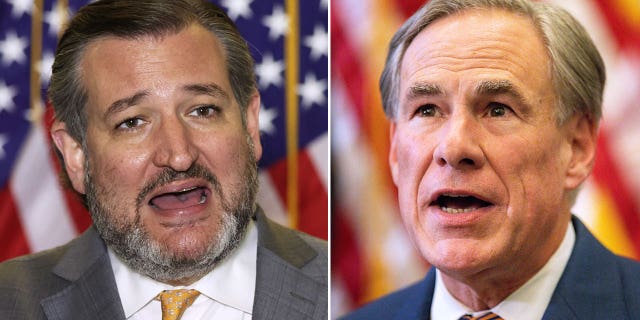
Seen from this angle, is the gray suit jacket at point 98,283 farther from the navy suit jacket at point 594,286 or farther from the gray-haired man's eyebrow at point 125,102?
the navy suit jacket at point 594,286

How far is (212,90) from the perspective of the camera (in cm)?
246

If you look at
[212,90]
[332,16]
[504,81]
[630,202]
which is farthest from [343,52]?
[630,202]

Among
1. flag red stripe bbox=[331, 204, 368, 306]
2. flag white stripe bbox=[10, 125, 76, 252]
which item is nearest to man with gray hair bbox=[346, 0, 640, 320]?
flag red stripe bbox=[331, 204, 368, 306]

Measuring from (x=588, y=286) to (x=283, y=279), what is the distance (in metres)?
0.92

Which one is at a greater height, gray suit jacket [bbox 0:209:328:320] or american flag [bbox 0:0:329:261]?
american flag [bbox 0:0:329:261]

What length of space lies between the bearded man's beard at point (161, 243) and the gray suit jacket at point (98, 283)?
3.8 inches

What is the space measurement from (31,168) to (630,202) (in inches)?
79.7

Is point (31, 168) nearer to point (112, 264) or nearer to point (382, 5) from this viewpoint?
point (112, 264)

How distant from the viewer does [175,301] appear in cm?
248

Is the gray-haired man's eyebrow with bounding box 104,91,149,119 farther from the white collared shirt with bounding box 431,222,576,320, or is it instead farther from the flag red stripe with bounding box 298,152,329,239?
the white collared shirt with bounding box 431,222,576,320

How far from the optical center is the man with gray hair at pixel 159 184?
93.7 inches

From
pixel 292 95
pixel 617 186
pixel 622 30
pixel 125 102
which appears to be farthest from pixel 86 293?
pixel 622 30

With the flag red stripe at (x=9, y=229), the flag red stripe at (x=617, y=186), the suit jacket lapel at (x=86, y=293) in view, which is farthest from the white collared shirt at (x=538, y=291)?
the flag red stripe at (x=9, y=229)

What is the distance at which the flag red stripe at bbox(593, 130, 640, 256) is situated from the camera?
2.17 m
